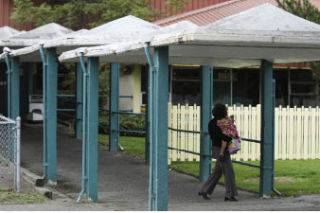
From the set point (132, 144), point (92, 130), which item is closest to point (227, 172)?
point (92, 130)

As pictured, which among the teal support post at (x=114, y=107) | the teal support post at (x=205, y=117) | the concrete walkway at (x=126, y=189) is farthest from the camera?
the teal support post at (x=114, y=107)

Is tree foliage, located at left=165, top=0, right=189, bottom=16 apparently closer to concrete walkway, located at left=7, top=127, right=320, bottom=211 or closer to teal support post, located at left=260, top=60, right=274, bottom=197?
concrete walkway, located at left=7, top=127, right=320, bottom=211

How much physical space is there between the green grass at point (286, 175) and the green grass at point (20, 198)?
410 centimetres

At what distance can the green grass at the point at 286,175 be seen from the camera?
1373 centimetres

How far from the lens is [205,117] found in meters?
14.7

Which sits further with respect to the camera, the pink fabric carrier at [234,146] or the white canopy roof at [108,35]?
the white canopy roof at [108,35]

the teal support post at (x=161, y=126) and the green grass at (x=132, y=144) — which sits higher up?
the teal support post at (x=161, y=126)

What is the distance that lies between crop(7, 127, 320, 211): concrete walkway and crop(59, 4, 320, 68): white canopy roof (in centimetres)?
242

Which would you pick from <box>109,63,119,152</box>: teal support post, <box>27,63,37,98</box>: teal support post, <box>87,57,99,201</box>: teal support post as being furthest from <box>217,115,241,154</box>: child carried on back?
<box>27,63,37,98</box>: teal support post

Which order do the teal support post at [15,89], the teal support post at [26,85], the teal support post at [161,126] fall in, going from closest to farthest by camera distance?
the teal support post at [161,126] < the teal support post at [15,89] < the teal support post at [26,85]

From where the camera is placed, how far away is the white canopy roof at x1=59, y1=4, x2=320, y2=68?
30.2ft

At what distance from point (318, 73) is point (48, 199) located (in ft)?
44.2

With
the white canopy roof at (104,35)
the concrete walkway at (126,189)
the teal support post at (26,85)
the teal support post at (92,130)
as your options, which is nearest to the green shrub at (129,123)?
the concrete walkway at (126,189)

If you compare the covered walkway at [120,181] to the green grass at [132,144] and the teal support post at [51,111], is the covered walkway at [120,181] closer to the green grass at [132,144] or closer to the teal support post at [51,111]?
the green grass at [132,144]
